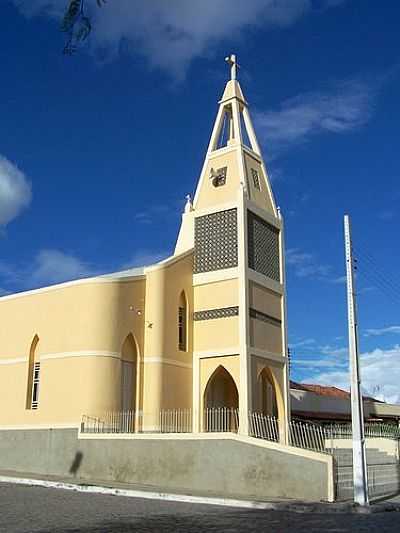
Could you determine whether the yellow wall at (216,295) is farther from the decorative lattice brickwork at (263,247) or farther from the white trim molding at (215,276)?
the decorative lattice brickwork at (263,247)

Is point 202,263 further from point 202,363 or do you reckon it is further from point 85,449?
point 85,449

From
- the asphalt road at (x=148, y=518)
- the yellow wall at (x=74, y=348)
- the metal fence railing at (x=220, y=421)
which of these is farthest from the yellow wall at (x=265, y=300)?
the asphalt road at (x=148, y=518)

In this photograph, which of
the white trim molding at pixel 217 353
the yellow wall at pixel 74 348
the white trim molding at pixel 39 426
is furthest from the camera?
the white trim molding at pixel 217 353

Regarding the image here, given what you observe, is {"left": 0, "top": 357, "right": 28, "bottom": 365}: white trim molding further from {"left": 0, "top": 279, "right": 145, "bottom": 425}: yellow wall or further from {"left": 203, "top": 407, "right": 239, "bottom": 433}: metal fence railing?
{"left": 203, "top": 407, "right": 239, "bottom": 433}: metal fence railing

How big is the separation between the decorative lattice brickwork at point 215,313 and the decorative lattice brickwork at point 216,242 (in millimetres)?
1581

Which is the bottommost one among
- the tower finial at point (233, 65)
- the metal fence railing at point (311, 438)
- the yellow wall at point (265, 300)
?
the metal fence railing at point (311, 438)

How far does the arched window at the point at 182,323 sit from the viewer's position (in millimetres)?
23750

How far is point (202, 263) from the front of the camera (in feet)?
81.6

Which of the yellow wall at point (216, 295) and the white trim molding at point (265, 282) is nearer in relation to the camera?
the yellow wall at point (216, 295)

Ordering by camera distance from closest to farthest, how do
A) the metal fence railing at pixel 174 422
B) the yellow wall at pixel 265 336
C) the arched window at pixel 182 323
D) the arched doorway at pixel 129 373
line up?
the metal fence railing at pixel 174 422
the arched doorway at pixel 129 373
the yellow wall at pixel 265 336
the arched window at pixel 182 323

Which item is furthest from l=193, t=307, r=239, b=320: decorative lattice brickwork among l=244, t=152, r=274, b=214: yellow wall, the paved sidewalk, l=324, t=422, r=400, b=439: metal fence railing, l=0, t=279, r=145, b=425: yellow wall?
the paved sidewalk

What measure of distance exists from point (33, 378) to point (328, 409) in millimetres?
17194

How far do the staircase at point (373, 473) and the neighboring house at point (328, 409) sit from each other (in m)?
9.52

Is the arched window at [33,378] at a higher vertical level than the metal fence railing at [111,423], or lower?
higher
